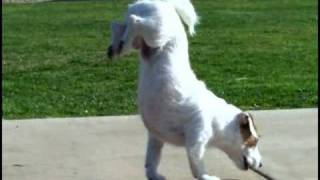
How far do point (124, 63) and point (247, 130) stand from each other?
7007 millimetres

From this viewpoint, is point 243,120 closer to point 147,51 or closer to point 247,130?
point 247,130

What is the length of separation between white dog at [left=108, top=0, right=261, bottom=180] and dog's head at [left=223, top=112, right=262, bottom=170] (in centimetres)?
9

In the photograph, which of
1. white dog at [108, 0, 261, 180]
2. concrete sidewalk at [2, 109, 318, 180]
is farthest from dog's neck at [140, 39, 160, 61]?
concrete sidewalk at [2, 109, 318, 180]

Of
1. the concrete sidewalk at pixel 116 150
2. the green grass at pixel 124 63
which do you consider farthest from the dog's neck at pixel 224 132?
the green grass at pixel 124 63

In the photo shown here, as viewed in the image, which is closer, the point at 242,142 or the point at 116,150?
the point at 242,142

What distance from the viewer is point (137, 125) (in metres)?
7.87

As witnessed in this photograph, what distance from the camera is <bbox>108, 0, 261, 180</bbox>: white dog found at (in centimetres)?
475

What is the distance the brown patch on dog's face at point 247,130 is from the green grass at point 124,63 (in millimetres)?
3616

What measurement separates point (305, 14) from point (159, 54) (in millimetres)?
15938

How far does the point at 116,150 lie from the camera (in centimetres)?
695

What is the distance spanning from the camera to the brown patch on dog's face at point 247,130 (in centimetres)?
510

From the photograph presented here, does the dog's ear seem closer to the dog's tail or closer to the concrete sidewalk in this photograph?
the dog's tail

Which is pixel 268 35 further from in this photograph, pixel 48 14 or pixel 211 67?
pixel 48 14

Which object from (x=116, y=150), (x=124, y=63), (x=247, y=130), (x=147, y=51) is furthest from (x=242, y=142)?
(x=124, y=63)
